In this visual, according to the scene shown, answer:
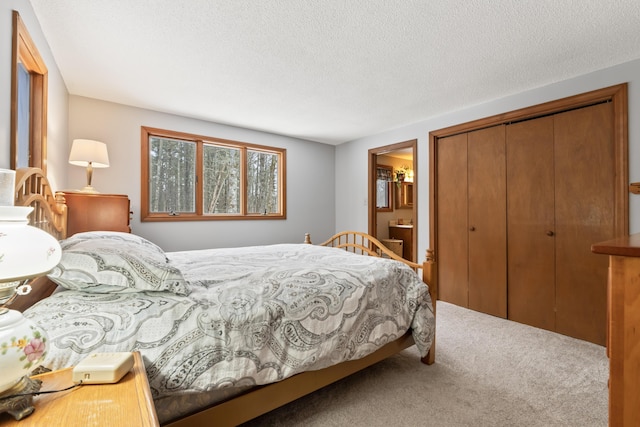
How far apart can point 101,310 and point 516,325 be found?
3.42 m

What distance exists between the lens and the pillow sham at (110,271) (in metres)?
1.16

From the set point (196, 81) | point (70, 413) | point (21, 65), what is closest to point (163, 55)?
point (196, 81)

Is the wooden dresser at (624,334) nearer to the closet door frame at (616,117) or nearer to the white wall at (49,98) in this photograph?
the closet door frame at (616,117)

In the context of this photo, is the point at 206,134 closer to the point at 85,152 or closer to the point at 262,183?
the point at 262,183

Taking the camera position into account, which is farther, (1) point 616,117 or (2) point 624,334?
(1) point 616,117

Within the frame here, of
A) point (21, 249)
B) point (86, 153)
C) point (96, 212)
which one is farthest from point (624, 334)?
point (86, 153)

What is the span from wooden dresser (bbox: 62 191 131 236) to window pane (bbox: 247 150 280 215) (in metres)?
1.84

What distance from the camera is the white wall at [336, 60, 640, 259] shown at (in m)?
2.39

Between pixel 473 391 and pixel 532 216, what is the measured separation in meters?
1.95

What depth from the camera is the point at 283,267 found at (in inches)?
74.0

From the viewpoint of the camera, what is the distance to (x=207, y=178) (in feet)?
13.3

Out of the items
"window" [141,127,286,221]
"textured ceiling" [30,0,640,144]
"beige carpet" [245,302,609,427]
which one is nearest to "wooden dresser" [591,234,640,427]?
"beige carpet" [245,302,609,427]

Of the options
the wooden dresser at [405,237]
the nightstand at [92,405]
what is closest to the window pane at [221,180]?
the wooden dresser at [405,237]

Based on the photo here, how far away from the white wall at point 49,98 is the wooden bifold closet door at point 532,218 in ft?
12.5
